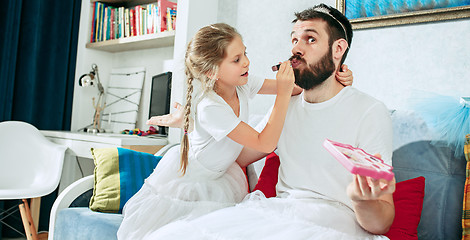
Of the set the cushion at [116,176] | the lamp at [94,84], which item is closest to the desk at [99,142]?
the lamp at [94,84]

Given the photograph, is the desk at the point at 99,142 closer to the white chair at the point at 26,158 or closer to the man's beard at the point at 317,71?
the white chair at the point at 26,158

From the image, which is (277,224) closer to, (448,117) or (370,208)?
(370,208)

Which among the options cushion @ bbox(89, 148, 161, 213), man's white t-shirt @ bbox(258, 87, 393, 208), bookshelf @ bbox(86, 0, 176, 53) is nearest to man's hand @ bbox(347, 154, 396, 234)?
man's white t-shirt @ bbox(258, 87, 393, 208)

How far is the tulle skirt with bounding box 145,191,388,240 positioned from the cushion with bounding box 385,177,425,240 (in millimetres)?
220

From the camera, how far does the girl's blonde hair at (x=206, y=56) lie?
141 cm

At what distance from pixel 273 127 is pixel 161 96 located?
1.62 meters

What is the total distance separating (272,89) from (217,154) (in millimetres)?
408

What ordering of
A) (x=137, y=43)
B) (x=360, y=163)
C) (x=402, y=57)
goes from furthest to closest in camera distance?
(x=137, y=43), (x=402, y=57), (x=360, y=163)

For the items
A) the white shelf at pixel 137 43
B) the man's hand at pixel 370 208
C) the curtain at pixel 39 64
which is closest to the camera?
the man's hand at pixel 370 208

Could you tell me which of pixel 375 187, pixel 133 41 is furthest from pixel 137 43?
pixel 375 187

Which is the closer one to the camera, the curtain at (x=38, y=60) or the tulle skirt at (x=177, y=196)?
the tulle skirt at (x=177, y=196)

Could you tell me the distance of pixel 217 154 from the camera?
1.43 meters

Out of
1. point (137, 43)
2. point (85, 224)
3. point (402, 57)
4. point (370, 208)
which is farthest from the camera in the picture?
point (137, 43)

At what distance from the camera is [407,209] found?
4.31 ft
